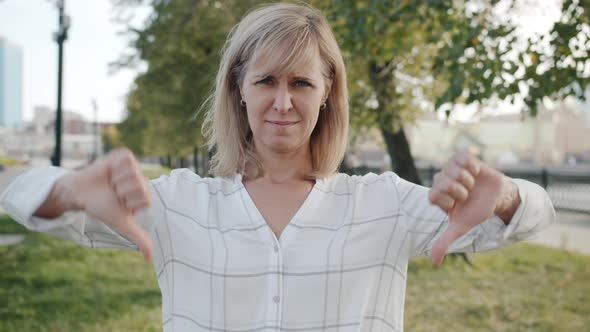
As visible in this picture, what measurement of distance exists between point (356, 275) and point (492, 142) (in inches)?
2474

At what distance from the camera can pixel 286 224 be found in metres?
1.73

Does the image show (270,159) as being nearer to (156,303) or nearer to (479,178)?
(479,178)

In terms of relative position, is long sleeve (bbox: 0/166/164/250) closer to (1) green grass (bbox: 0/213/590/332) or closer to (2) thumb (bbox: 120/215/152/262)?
(2) thumb (bbox: 120/215/152/262)

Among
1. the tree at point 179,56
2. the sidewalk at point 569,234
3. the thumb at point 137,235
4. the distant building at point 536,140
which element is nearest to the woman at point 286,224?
the thumb at point 137,235

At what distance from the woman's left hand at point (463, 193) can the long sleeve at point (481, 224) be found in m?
0.23

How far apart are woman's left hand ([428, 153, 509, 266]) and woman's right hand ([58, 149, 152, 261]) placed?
579mm

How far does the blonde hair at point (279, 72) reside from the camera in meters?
1.73

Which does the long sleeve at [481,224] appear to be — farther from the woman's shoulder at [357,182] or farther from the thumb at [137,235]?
the thumb at [137,235]

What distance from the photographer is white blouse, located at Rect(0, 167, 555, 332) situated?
1.61m

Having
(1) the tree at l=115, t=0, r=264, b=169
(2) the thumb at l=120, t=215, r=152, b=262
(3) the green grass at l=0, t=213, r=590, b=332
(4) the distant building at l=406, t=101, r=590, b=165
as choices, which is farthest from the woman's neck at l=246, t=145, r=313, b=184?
(4) the distant building at l=406, t=101, r=590, b=165

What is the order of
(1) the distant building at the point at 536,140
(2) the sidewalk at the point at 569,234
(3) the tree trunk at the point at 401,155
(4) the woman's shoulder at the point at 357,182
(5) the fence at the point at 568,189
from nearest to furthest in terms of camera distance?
1. (4) the woman's shoulder at the point at 357,182
2. (3) the tree trunk at the point at 401,155
3. (2) the sidewalk at the point at 569,234
4. (5) the fence at the point at 568,189
5. (1) the distant building at the point at 536,140

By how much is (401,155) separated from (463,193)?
7902mm

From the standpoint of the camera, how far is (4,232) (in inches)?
459

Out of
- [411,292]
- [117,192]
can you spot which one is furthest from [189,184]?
[411,292]
